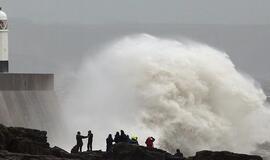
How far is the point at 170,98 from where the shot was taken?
32.3 m

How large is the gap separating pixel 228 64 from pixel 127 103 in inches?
237

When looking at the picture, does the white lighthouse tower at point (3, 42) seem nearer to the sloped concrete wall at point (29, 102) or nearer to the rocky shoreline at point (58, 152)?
the sloped concrete wall at point (29, 102)

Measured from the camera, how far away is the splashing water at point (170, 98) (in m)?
31.0

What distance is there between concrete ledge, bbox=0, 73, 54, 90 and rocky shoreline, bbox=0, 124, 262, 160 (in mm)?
5408

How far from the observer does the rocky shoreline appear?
60.8ft

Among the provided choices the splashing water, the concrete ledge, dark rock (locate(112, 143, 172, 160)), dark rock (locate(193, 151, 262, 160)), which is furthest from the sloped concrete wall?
dark rock (locate(193, 151, 262, 160))

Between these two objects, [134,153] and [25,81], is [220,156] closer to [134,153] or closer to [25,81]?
[134,153]

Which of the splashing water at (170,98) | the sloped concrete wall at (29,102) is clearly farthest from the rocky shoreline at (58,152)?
the splashing water at (170,98)

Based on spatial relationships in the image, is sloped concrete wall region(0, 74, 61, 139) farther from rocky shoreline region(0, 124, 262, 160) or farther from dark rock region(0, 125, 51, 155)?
dark rock region(0, 125, 51, 155)

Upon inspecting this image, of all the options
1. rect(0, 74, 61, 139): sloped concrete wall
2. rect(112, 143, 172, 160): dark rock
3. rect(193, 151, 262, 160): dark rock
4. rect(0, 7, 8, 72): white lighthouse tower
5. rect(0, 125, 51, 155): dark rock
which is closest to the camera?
rect(193, 151, 262, 160): dark rock

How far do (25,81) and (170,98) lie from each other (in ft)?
24.0

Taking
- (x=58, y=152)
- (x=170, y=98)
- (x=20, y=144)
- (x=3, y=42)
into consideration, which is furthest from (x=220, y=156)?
(x=170, y=98)

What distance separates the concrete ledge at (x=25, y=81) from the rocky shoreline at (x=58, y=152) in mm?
5408

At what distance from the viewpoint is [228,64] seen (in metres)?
36.2
